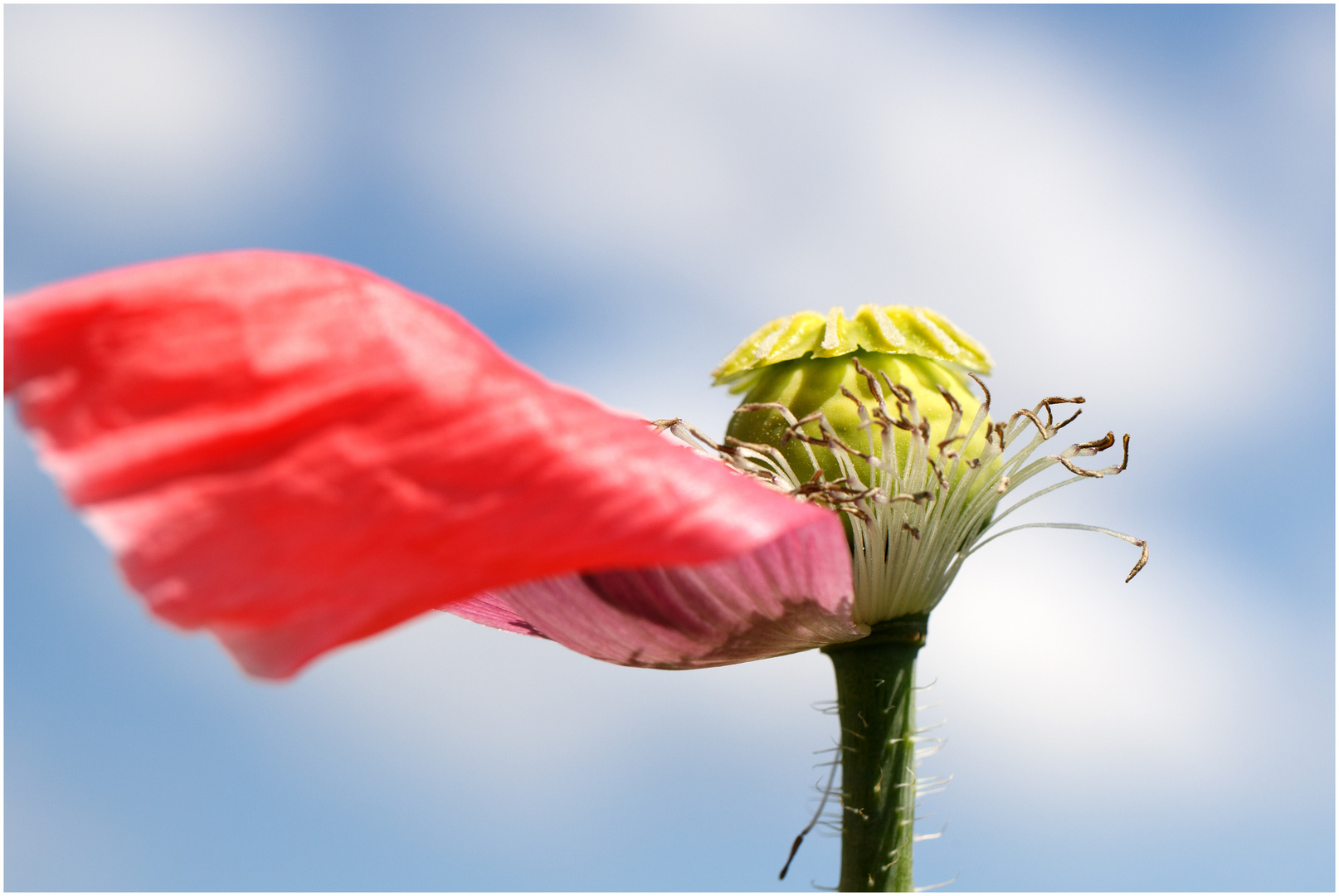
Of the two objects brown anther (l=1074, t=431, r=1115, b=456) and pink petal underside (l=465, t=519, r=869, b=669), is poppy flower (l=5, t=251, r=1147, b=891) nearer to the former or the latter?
pink petal underside (l=465, t=519, r=869, b=669)

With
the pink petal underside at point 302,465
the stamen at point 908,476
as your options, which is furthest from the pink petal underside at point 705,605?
the pink petal underside at point 302,465

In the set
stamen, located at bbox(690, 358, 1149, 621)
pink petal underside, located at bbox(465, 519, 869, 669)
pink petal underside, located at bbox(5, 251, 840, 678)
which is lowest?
pink petal underside, located at bbox(5, 251, 840, 678)

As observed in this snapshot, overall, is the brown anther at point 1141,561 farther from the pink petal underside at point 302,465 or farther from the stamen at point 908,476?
the pink petal underside at point 302,465

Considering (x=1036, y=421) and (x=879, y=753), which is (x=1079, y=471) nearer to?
(x=1036, y=421)

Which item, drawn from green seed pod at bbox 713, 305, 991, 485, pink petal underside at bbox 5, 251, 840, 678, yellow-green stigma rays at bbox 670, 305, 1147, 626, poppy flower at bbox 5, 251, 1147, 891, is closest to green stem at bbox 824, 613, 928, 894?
yellow-green stigma rays at bbox 670, 305, 1147, 626

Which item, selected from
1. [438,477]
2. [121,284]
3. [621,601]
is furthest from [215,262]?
[621,601]

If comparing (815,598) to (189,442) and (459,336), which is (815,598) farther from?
(189,442)

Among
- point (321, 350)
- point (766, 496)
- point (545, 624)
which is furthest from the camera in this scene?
point (545, 624)
